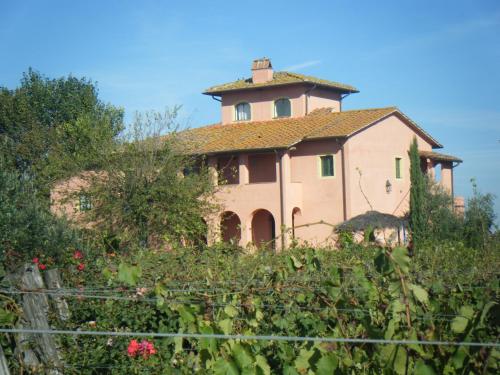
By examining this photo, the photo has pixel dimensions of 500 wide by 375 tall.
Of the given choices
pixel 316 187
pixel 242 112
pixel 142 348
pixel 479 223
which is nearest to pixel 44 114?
pixel 242 112

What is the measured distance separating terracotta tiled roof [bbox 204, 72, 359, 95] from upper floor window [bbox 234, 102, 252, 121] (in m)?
0.90

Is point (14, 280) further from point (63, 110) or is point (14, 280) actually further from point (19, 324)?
point (63, 110)

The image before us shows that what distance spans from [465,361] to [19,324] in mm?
3284

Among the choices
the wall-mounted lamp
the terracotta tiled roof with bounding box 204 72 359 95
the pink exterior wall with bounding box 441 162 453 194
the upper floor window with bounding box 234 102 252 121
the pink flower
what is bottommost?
the pink flower

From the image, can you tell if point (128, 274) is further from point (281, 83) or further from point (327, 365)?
point (281, 83)

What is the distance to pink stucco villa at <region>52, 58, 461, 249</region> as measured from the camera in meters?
28.6

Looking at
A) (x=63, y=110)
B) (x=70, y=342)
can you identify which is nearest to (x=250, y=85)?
(x=63, y=110)

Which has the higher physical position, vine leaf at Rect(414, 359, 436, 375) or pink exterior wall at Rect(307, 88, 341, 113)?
pink exterior wall at Rect(307, 88, 341, 113)

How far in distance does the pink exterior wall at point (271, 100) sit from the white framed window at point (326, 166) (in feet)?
13.1

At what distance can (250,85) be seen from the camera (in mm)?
33688

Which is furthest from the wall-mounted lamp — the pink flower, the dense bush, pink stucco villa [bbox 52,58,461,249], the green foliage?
the pink flower

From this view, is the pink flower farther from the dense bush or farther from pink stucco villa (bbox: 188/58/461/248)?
pink stucco villa (bbox: 188/58/461/248)

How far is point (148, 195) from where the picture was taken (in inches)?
927

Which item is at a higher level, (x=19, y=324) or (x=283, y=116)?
(x=283, y=116)
